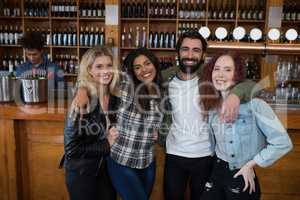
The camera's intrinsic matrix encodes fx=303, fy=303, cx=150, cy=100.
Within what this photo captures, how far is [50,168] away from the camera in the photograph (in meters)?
2.11

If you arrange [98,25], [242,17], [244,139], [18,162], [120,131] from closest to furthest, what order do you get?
1. [244,139]
2. [120,131]
3. [18,162]
4. [242,17]
5. [98,25]

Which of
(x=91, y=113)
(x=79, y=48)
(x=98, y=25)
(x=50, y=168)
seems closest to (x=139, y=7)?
(x=98, y=25)

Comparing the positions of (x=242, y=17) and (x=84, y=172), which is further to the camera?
(x=242, y=17)

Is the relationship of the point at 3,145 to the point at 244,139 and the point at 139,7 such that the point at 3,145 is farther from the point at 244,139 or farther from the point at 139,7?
the point at 139,7

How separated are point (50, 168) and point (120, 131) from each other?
2.85ft

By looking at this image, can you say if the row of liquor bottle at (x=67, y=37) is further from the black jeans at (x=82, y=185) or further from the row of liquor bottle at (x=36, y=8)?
the black jeans at (x=82, y=185)

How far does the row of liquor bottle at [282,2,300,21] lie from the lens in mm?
4164

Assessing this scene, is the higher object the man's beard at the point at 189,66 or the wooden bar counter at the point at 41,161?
the man's beard at the point at 189,66

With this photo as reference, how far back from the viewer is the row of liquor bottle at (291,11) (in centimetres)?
416

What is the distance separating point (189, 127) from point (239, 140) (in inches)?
11.4

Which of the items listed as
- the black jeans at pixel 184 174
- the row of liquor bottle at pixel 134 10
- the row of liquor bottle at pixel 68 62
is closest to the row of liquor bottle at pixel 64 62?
the row of liquor bottle at pixel 68 62

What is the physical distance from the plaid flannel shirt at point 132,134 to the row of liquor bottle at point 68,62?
10.8 ft

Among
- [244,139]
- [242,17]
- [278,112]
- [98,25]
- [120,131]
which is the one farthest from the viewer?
[98,25]

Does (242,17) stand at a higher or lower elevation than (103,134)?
higher
